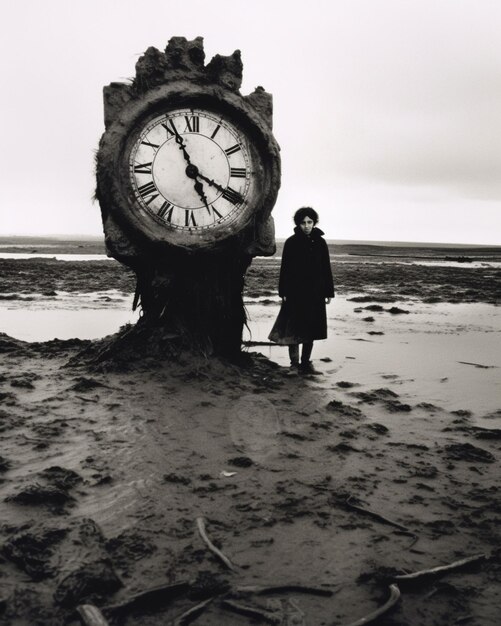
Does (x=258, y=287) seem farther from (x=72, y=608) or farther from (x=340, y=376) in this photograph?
(x=72, y=608)

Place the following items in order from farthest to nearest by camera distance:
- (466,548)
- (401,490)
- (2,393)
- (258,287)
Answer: (258,287) < (2,393) < (401,490) < (466,548)

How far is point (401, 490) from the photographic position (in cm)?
278

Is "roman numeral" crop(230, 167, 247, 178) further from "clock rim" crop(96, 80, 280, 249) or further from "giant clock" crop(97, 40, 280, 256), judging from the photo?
"clock rim" crop(96, 80, 280, 249)

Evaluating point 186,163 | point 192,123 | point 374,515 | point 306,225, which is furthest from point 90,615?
point 306,225

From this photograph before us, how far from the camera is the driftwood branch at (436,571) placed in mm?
2020

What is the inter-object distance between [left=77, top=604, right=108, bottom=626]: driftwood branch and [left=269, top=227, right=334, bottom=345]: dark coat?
4.04 m

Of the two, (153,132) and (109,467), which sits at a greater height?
(153,132)

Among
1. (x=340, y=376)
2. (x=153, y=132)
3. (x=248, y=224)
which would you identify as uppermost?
(x=153, y=132)

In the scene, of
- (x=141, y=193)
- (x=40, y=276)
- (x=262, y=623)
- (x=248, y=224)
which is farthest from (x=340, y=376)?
(x=40, y=276)

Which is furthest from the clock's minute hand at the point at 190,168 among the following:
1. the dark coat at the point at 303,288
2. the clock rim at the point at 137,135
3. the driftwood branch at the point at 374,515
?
the driftwood branch at the point at 374,515

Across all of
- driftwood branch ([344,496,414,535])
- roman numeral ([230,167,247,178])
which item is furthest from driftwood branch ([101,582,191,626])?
roman numeral ([230,167,247,178])

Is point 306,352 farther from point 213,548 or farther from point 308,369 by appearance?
point 213,548

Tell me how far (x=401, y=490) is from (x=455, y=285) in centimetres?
1450

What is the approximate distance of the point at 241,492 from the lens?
271 cm
